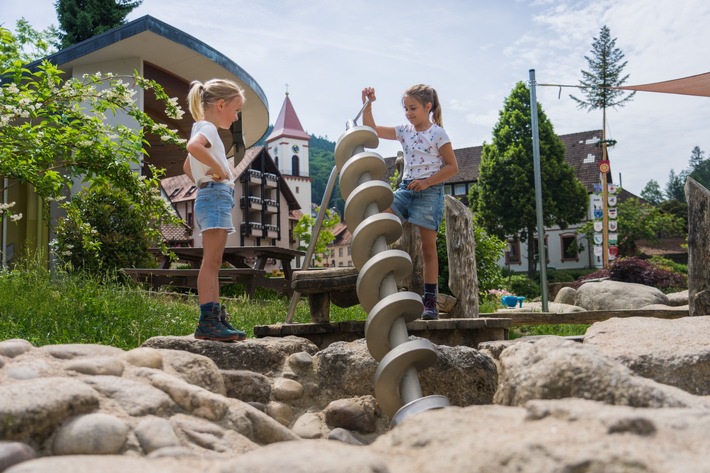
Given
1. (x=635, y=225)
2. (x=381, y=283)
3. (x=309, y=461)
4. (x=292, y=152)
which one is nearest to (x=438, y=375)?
(x=381, y=283)

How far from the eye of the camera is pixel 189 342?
354 centimetres

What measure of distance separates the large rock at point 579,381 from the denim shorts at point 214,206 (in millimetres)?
1950

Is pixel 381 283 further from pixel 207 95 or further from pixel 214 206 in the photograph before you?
pixel 207 95

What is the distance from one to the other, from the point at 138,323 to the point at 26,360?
281cm

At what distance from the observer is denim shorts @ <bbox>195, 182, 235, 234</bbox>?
11.8 feet

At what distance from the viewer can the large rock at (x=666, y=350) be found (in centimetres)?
290

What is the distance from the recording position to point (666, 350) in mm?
3016

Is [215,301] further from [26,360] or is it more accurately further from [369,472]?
[369,472]

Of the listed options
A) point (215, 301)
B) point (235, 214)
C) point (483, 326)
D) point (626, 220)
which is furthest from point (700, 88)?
point (235, 214)

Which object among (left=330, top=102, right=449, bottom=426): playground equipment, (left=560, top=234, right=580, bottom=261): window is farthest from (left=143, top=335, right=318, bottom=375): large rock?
(left=560, top=234, right=580, bottom=261): window

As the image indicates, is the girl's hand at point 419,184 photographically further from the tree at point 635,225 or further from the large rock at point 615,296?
the tree at point 635,225

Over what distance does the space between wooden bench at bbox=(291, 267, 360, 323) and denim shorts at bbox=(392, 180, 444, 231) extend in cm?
58

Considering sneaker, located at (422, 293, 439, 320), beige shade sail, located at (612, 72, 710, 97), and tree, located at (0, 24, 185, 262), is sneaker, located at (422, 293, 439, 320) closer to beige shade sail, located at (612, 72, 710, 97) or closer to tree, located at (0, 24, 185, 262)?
tree, located at (0, 24, 185, 262)

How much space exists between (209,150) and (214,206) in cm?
30
